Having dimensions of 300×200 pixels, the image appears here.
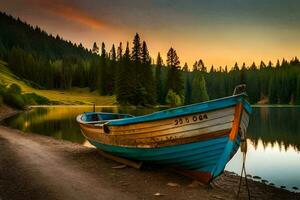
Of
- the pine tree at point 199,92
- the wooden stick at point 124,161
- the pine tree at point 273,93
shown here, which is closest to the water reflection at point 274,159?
the wooden stick at point 124,161

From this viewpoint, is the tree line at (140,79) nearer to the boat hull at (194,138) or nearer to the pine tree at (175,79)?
the pine tree at (175,79)

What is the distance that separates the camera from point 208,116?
37.5 feet

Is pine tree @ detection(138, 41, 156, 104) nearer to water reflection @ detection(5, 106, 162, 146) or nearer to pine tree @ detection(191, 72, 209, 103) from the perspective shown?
pine tree @ detection(191, 72, 209, 103)

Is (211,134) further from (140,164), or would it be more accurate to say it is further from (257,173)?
(257,173)

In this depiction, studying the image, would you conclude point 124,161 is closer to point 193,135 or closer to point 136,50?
point 193,135

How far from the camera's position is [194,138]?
11945 mm

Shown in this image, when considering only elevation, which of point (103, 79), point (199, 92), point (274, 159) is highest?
point (103, 79)

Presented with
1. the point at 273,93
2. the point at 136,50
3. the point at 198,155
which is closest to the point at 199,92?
the point at 136,50

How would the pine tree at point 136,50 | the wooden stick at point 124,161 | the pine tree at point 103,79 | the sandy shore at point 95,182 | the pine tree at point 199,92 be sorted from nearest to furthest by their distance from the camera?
1. the sandy shore at point 95,182
2. the wooden stick at point 124,161
3. the pine tree at point 136,50
4. the pine tree at point 103,79
5. the pine tree at point 199,92

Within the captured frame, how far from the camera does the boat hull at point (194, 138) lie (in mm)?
11398

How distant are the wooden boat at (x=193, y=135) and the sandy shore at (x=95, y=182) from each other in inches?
29.3

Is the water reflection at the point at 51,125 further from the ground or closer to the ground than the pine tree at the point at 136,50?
closer to the ground

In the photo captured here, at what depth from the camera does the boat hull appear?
11.4 metres

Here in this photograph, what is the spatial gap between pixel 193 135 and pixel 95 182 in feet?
13.9
